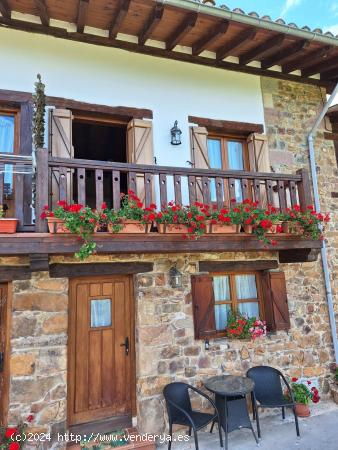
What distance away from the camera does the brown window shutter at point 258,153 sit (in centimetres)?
592

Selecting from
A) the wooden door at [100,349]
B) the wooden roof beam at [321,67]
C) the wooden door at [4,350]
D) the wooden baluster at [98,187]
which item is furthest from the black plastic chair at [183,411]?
the wooden roof beam at [321,67]

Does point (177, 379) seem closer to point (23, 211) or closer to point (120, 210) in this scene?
point (120, 210)

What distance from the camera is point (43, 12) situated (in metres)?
4.71

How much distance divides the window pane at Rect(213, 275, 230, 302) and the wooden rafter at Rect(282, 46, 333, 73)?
4299 mm

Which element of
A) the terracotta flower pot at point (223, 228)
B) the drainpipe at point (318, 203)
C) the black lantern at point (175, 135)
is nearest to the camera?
the terracotta flower pot at point (223, 228)

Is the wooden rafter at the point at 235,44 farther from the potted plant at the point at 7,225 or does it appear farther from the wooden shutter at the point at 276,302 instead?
the potted plant at the point at 7,225

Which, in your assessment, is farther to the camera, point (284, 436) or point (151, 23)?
point (151, 23)

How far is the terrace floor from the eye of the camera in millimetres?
4262

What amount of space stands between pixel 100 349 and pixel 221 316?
2.04 m

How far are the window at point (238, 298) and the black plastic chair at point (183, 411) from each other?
0.90 m

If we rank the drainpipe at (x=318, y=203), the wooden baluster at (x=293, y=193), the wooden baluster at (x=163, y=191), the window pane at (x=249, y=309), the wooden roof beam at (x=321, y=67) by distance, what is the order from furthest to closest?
the wooden roof beam at (x=321, y=67) < the drainpipe at (x=318, y=203) < the window pane at (x=249, y=309) < the wooden baluster at (x=293, y=193) < the wooden baluster at (x=163, y=191)

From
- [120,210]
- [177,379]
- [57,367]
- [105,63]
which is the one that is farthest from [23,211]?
[177,379]

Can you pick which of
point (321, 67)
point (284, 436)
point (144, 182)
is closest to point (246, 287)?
point (284, 436)

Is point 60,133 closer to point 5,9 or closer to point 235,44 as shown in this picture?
point 5,9
